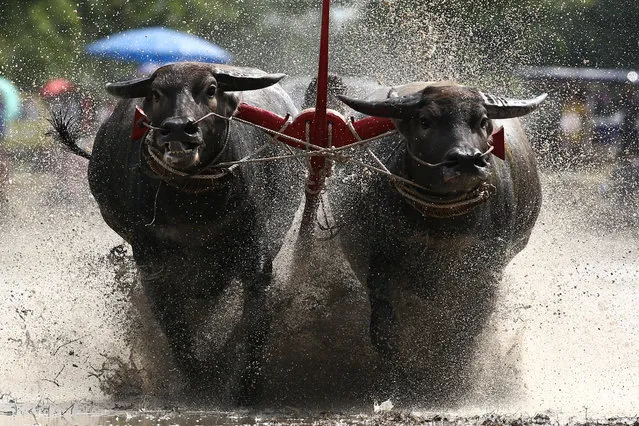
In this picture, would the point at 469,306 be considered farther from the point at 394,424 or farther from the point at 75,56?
the point at 75,56

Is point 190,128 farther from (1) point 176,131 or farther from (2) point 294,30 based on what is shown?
(2) point 294,30

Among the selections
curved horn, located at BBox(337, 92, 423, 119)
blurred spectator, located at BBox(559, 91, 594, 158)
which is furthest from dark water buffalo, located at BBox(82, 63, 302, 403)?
blurred spectator, located at BBox(559, 91, 594, 158)

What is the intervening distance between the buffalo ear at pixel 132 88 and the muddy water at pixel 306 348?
5.18 feet

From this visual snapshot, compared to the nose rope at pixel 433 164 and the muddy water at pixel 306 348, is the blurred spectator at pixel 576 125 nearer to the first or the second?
the muddy water at pixel 306 348

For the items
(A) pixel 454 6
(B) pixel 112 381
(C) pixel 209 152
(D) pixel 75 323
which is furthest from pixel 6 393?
(A) pixel 454 6

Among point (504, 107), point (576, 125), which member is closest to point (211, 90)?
point (504, 107)

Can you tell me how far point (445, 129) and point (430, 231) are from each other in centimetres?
72

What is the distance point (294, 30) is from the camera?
16766 mm

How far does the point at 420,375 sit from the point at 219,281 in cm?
137

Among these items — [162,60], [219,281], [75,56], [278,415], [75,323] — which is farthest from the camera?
[75,56]

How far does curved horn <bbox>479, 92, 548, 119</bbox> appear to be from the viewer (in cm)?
784

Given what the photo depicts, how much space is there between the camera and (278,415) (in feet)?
26.5

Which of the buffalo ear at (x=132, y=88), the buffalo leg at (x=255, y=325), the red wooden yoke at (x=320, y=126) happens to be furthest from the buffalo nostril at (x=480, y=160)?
the buffalo ear at (x=132, y=88)

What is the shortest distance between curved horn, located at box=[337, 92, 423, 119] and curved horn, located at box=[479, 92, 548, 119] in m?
0.38
